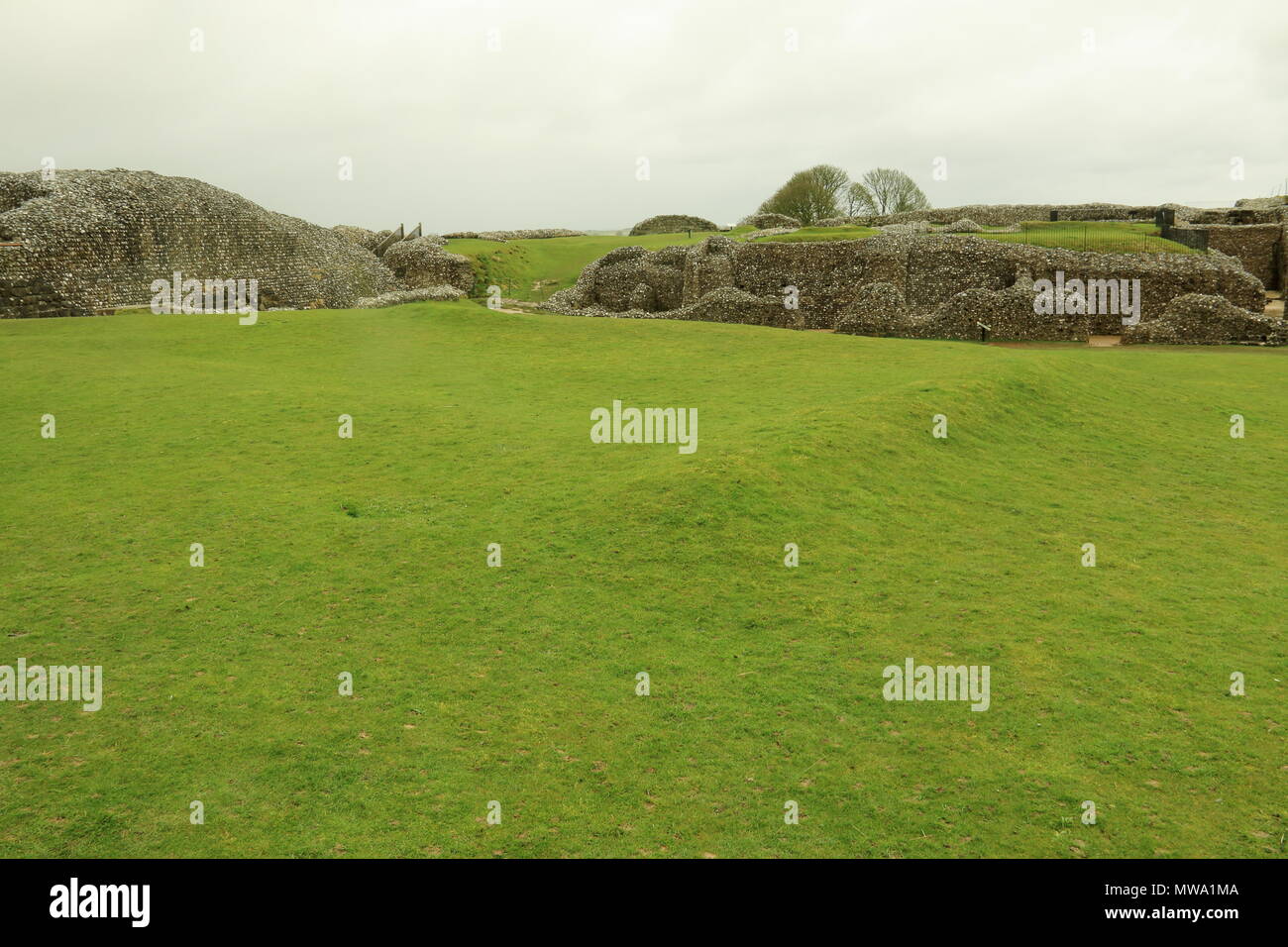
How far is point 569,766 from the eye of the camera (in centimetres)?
692

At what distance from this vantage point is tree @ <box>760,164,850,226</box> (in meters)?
75.6

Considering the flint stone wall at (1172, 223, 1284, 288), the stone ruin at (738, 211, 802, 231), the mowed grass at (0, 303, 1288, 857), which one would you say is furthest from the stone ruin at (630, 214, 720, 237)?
the mowed grass at (0, 303, 1288, 857)

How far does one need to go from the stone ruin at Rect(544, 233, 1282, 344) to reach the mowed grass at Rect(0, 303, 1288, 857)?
13988mm

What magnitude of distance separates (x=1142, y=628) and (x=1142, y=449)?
8230 mm

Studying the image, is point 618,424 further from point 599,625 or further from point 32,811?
point 32,811

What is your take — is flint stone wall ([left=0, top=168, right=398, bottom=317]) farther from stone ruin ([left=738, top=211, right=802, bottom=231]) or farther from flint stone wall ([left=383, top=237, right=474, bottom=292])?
stone ruin ([left=738, top=211, right=802, bottom=231])

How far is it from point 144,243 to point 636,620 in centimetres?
3263

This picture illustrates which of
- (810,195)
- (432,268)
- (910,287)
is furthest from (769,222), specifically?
(910,287)

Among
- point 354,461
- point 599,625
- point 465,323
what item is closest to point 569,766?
point 599,625

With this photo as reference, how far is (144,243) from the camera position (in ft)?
112

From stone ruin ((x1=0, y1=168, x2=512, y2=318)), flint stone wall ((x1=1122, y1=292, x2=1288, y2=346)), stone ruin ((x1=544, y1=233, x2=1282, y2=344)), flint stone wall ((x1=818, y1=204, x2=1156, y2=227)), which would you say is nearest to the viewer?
flint stone wall ((x1=1122, y1=292, x2=1288, y2=346))

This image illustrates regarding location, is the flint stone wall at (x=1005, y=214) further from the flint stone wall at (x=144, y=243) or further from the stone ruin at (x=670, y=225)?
the flint stone wall at (x=144, y=243)

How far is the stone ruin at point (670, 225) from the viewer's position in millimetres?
73875

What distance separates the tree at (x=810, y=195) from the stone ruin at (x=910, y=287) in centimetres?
3713
